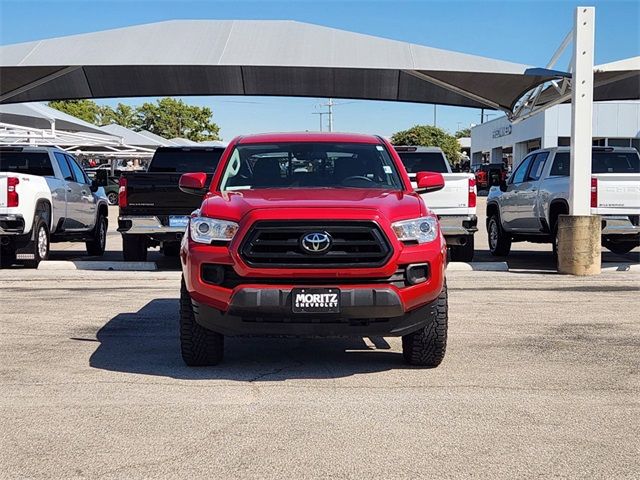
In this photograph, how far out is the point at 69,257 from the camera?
16.7 metres

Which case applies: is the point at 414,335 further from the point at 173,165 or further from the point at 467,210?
the point at 173,165

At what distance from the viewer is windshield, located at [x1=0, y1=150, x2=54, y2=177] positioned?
15023 millimetres

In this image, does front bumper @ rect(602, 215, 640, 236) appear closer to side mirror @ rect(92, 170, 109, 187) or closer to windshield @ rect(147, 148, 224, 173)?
windshield @ rect(147, 148, 224, 173)

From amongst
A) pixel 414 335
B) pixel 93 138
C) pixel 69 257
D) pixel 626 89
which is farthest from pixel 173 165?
pixel 93 138

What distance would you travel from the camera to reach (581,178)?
12.9 meters

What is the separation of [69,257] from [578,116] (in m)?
9.43

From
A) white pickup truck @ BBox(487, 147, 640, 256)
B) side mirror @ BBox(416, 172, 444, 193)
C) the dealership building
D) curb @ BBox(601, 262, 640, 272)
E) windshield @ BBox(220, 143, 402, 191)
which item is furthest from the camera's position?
the dealership building

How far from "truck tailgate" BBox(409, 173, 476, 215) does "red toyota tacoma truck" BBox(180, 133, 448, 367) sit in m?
6.85

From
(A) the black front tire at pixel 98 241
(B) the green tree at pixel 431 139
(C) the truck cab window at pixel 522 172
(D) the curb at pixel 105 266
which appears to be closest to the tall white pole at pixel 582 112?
(C) the truck cab window at pixel 522 172

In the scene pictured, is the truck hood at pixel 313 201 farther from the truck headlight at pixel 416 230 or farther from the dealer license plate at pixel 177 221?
the dealer license plate at pixel 177 221

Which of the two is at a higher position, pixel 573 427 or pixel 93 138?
pixel 93 138

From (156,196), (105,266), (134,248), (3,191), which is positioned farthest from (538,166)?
(3,191)

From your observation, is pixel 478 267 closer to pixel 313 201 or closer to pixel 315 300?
pixel 313 201

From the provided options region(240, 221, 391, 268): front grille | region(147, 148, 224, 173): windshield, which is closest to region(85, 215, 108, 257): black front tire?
region(147, 148, 224, 173): windshield
